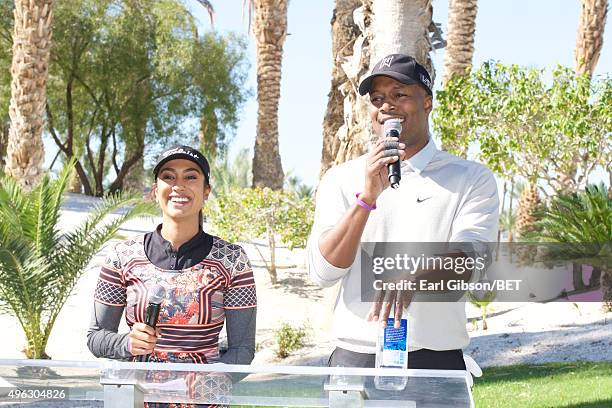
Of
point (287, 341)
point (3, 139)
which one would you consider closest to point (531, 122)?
point (287, 341)

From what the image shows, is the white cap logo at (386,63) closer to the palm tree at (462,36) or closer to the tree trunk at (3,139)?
the palm tree at (462,36)

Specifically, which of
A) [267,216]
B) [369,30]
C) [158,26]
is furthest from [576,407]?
[158,26]

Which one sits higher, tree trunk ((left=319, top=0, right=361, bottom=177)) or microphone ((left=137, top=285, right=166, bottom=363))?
tree trunk ((left=319, top=0, right=361, bottom=177))

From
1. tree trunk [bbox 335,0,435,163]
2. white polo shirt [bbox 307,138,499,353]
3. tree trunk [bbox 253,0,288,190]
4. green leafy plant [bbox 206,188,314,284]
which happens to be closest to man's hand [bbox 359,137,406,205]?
white polo shirt [bbox 307,138,499,353]

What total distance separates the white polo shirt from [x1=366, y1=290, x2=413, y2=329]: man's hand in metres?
0.06

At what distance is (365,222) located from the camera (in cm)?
359

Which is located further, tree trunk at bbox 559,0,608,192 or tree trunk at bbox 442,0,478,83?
tree trunk at bbox 559,0,608,192

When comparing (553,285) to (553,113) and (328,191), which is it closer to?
(553,113)

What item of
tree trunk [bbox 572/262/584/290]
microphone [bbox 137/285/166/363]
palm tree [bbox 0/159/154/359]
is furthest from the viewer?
tree trunk [bbox 572/262/584/290]

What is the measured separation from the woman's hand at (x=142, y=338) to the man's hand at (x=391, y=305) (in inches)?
32.4

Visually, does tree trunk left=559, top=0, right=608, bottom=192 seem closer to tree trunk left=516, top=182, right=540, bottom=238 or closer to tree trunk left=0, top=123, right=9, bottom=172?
tree trunk left=516, top=182, right=540, bottom=238

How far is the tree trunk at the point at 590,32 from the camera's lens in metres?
23.7

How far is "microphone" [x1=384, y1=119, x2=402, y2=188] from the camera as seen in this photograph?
349cm

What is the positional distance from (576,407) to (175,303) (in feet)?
21.7
